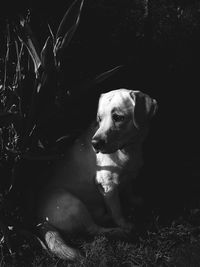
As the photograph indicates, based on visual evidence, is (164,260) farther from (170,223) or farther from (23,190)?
(23,190)

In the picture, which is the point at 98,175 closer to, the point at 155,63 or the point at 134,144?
the point at 134,144

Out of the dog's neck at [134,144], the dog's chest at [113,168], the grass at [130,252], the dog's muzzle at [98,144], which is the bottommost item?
the grass at [130,252]

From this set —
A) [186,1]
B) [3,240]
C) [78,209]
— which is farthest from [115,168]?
[186,1]

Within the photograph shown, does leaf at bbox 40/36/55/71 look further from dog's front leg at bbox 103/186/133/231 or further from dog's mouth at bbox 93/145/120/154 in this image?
dog's front leg at bbox 103/186/133/231

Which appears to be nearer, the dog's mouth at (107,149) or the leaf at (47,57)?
the leaf at (47,57)

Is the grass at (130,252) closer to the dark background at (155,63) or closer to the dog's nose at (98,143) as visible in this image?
the dark background at (155,63)

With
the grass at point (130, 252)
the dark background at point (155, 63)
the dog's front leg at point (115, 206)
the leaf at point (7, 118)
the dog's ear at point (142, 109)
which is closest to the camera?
the leaf at point (7, 118)

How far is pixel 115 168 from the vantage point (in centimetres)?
491

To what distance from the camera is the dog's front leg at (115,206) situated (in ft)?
16.1

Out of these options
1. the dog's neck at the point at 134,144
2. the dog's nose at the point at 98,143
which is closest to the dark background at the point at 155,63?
the dog's neck at the point at 134,144

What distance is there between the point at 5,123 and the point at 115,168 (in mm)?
1063

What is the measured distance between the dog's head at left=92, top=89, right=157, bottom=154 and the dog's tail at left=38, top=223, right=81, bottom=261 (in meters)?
0.80

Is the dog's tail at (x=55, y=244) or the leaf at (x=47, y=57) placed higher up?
the leaf at (x=47, y=57)

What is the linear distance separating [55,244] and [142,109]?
4.45 feet
